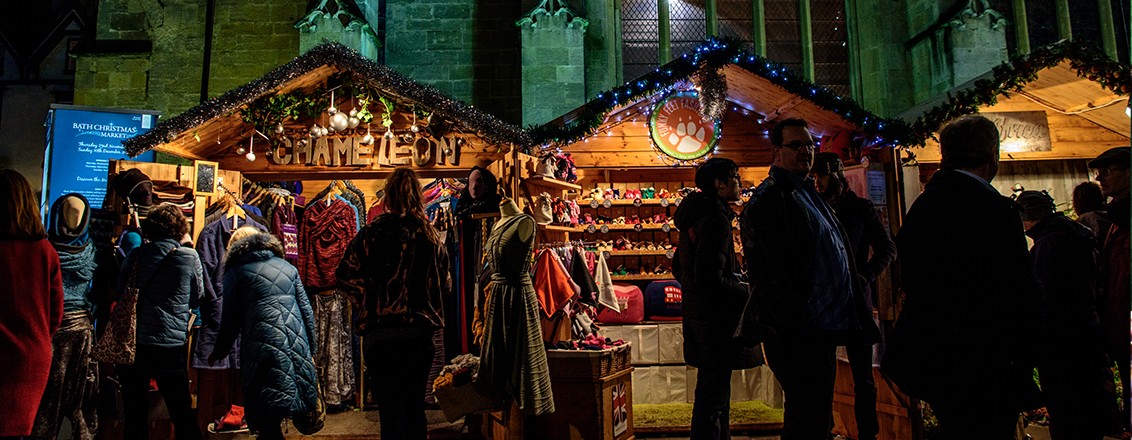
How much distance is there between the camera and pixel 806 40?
10648 millimetres

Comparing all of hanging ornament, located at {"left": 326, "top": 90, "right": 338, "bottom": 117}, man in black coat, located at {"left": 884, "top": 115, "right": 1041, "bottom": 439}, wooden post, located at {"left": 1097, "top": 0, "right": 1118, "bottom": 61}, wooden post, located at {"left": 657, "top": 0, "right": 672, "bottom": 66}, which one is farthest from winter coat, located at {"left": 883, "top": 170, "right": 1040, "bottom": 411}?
wooden post, located at {"left": 1097, "top": 0, "right": 1118, "bottom": 61}

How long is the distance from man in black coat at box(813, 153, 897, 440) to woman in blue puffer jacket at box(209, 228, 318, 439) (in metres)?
3.34

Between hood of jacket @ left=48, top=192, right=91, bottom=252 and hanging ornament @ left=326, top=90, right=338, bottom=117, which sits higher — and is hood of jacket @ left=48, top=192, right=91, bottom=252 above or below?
below

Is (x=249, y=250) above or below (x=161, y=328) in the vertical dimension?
above

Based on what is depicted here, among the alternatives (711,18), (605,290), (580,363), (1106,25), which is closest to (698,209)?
(580,363)

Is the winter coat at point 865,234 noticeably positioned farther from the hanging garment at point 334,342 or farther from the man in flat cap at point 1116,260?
the hanging garment at point 334,342

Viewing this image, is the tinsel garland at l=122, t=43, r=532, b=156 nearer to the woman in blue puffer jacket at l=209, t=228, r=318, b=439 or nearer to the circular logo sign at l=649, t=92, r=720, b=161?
the circular logo sign at l=649, t=92, r=720, b=161

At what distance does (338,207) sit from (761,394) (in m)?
4.67

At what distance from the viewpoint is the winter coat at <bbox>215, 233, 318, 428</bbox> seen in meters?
3.64

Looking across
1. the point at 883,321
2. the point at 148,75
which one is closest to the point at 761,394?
the point at 883,321

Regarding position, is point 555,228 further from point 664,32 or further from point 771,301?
point 664,32

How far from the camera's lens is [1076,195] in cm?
431

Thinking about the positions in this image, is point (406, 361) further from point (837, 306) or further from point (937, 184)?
point (937, 184)

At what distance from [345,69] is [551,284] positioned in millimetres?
2601
